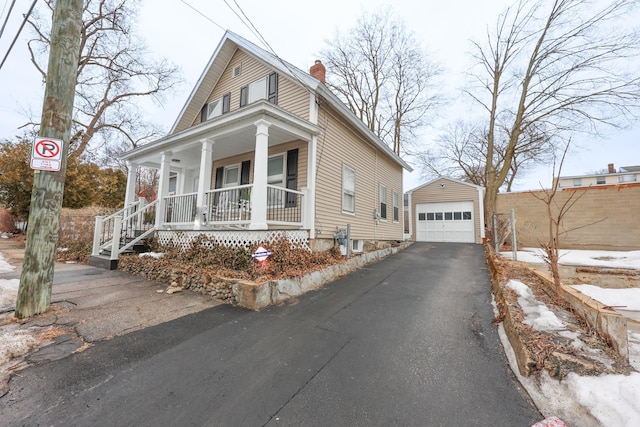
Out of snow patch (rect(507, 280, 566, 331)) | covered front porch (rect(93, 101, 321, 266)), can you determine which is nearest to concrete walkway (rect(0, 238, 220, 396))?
covered front porch (rect(93, 101, 321, 266))

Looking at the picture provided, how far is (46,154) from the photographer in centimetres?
382

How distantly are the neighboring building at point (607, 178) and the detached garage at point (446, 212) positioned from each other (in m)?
24.7

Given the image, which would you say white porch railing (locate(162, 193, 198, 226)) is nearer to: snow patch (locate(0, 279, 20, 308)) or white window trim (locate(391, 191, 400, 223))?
snow patch (locate(0, 279, 20, 308))

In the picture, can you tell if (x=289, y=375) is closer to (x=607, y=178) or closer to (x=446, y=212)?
(x=446, y=212)

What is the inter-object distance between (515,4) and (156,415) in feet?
65.6

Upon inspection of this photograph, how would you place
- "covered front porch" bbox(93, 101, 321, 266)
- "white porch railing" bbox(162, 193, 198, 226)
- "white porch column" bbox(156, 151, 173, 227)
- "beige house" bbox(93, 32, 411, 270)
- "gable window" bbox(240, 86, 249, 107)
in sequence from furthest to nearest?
"gable window" bbox(240, 86, 249, 107)
"white porch column" bbox(156, 151, 173, 227)
"white porch railing" bbox(162, 193, 198, 226)
"beige house" bbox(93, 32, 411, 270)
"covered front porch" bbox(93, 101, 321, 266)

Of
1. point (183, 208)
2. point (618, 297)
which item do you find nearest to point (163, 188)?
point (183, 208)

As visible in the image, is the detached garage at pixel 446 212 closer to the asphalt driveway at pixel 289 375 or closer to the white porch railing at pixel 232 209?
the white porch railing at pixel 232 209

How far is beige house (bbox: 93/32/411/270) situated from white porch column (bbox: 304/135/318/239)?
0.03 m

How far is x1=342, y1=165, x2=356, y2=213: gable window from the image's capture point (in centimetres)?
880

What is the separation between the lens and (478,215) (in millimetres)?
14539

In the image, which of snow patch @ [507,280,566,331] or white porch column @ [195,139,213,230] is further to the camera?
white porch column @ [195,139,213,230]

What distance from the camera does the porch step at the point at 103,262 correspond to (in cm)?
727

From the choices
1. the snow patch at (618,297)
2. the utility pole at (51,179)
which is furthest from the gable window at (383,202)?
the utility pole at (51,179)
